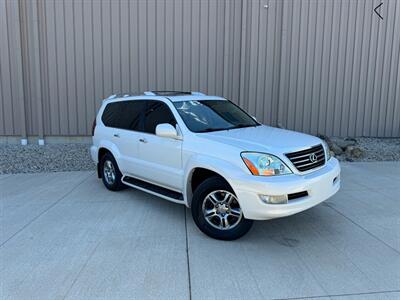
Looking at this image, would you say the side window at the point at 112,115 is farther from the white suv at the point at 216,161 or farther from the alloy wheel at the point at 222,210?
the alloy wheel at the point at 222,210

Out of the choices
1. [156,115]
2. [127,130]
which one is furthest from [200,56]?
[156,115]

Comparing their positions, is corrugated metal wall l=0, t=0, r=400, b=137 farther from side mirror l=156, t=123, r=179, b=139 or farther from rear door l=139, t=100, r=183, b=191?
side mirror l=156, t=123, r=179, b=139

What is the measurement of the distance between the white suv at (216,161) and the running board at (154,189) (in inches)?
0.6

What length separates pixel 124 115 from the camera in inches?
234

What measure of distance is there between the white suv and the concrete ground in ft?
1.38

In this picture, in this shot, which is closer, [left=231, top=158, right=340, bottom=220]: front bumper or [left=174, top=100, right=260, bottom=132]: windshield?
[left=231, top=158, right=340, bottom=220]: front bumper

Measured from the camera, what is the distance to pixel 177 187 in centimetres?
473

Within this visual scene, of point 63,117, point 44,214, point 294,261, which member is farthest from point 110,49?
point 294,261

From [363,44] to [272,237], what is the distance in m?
8.77

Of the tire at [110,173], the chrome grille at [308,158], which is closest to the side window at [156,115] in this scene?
the tire at [110,173]

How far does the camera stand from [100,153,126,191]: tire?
6.07 m

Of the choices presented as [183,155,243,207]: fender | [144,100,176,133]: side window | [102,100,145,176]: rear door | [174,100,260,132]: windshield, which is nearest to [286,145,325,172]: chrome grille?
[183,155,243,207]: fender

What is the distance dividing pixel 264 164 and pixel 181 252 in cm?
138

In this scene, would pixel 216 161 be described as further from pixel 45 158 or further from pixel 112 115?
pixel 45 158
